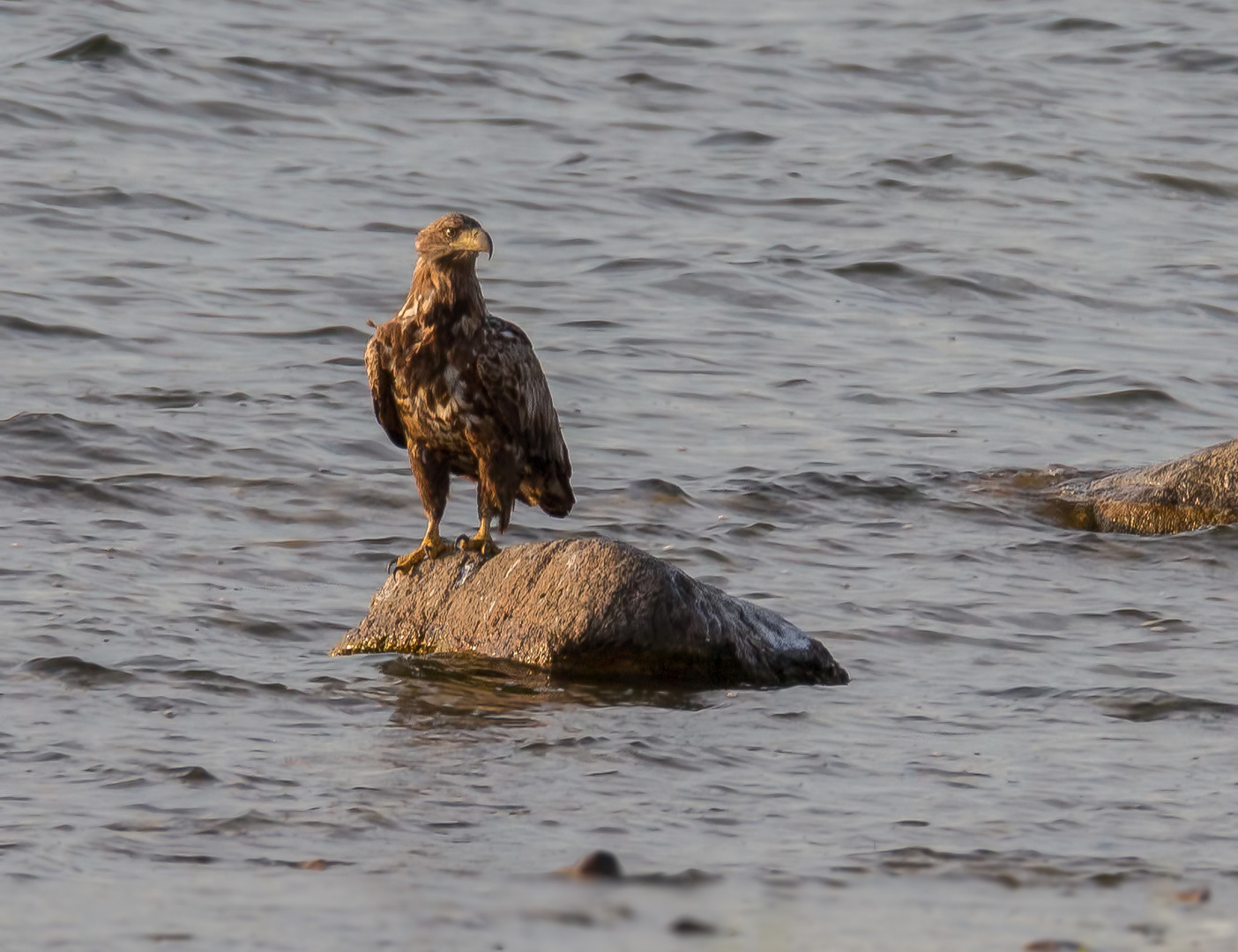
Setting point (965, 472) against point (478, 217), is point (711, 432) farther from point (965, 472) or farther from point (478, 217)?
point (478, 217)

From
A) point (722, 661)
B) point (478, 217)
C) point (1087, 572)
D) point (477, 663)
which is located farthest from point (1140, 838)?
point (478, 217)

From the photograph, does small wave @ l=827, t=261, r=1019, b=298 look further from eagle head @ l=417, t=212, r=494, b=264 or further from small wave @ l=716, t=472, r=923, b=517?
eagle head @ l=417, t=212, r=494, b=264

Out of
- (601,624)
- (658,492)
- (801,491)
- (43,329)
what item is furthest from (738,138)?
(601,624)

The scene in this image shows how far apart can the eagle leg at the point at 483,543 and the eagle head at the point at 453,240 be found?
3.46 ft

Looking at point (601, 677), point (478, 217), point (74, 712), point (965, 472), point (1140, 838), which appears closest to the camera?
point (1140, 838)

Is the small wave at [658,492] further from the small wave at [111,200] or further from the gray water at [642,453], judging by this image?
the small wave at [111,200]

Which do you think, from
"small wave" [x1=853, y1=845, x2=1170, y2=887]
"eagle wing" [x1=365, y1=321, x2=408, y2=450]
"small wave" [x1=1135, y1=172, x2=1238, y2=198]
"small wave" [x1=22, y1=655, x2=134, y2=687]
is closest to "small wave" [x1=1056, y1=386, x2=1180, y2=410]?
"small wave" [x1=1135, y1=172, x2=1238, y2=198]

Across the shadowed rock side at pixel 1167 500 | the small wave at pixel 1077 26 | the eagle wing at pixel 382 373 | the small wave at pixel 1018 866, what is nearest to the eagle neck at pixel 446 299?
the eagle wing at pixel 382 373

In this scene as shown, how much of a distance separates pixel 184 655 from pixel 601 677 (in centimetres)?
156

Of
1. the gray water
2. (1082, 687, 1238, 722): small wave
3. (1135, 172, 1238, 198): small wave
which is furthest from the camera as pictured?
(1135, 172, 1238, 198): small wave

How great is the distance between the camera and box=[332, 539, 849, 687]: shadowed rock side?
25.3 ft

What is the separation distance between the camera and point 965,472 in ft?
38.4

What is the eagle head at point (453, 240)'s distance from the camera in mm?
7816

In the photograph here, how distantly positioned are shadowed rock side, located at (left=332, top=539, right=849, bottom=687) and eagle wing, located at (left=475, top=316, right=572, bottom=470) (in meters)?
0.44
